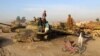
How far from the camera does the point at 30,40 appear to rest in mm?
16609

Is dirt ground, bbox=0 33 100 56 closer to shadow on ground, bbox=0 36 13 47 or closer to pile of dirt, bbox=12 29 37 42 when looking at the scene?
shadow on ground, bbox=0 36 13 47

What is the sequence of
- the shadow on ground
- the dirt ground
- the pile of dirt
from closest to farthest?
1. the dirt ground
2. the shadow on ground
3. the pile of dirt

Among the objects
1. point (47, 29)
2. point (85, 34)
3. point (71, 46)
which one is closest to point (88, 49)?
point (71, 46)

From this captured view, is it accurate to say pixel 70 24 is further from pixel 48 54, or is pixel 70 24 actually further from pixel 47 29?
pixel 48 54

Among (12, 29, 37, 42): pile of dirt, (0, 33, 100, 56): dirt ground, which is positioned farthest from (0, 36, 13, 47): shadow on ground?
(12, 29, 37, 42): pile of dirt

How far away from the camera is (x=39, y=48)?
1547cm

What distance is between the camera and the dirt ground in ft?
47.5

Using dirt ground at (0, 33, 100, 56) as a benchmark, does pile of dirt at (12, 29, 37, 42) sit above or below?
above

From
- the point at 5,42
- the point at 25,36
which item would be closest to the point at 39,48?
the point at 25,36

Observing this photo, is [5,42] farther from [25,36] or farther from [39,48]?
[39,48]

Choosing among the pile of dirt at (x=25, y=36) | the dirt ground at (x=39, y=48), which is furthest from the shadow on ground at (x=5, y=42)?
the pile of dirt at (x=25, y=36)

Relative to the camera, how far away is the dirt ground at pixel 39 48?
14.5 meters

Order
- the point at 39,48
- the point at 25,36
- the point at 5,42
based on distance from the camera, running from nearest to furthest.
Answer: the point at 39,48, the point at 5,42, the point at 25,36

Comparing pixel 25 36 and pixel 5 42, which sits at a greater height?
pixel 25 36
